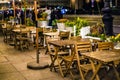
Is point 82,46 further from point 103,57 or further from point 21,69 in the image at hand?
point 21,69

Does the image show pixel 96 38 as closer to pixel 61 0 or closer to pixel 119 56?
pixel 119 56

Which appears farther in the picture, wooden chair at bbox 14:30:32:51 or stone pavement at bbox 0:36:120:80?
wooden chair at bbox 14:30:32:51

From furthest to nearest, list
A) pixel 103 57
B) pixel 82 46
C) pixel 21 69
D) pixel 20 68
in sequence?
pixel 20 68 → pixel 21 69 → pixel 82 46 → pixel 103 57

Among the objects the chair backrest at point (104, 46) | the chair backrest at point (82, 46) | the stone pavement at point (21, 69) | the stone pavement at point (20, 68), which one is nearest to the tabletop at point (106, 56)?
the chair backrest at point (104, 46)

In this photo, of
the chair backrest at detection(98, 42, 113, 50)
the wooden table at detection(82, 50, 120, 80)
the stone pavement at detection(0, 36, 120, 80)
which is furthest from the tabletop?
the stone pavement at detection(0, 36, 120, 80)

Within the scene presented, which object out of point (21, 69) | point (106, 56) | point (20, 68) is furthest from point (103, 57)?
point (20, 68)

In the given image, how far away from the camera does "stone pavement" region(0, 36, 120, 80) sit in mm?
6582

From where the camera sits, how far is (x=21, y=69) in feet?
24.3

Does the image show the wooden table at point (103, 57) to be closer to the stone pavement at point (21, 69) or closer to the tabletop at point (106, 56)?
the tabletop at point (106, 56)

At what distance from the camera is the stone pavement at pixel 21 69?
21.6 ft

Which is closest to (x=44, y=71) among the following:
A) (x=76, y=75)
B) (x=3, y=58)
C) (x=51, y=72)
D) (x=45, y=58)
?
(x=51, y=72)

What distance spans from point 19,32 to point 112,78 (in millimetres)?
5690

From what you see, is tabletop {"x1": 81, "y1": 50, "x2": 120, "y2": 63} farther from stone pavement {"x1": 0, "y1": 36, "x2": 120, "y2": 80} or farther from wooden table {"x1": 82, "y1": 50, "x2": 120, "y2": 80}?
stone pavement {"x1": 0, "y1": 36, "x2": 120, "y2": 80}

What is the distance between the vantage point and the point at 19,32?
1088cm
